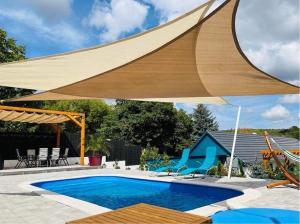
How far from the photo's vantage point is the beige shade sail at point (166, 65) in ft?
14.3

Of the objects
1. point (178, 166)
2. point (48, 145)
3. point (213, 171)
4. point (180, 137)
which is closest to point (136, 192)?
point (178, 166)

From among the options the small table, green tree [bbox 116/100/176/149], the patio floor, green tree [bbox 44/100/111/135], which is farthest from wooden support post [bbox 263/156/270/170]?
green tree [bbox 44/100/111/135]

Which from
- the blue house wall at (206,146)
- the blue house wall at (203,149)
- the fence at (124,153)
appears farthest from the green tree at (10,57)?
the blue house wall at (206,146)

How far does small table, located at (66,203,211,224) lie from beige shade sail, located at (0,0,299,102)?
202 cm

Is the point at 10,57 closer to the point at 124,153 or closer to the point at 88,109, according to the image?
the point at 124,153

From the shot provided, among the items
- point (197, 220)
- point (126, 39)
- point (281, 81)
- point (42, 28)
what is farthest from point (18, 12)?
point (197, 220)

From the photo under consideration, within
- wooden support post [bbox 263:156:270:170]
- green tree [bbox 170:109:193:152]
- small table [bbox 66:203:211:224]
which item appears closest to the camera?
small table [bbox 66:203:211:224]

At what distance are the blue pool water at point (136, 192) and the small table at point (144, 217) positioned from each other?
3731mm

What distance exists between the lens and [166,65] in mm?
4875

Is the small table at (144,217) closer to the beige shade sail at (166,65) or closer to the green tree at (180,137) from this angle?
the beige shade sail at (166,65)

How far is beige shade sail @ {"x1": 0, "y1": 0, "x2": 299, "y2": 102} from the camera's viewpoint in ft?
14.3

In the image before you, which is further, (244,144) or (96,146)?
(96,146)

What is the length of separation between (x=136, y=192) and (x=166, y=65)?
5152 millimetres

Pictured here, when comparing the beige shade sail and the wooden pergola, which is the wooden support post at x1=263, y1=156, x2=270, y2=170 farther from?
the wooden pergola
